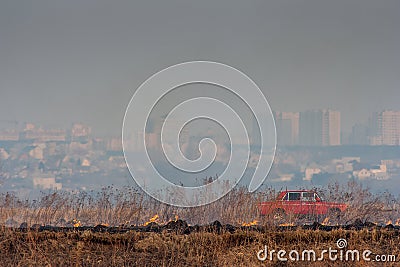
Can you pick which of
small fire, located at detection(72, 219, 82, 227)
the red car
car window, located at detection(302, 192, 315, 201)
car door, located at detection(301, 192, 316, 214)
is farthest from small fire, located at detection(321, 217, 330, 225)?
small fire, located at detection(72, 219, 82, 227)

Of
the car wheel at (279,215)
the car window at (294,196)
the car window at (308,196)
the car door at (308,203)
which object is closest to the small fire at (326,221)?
the car door at (308,203)

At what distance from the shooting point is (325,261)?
12461 millimetres

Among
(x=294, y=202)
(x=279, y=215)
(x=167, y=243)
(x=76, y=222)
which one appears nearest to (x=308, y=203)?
(x=294, y=202)

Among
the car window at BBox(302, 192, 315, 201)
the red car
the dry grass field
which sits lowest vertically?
the dry grass field

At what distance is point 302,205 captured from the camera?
74.8 feet

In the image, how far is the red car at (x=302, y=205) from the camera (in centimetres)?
2050

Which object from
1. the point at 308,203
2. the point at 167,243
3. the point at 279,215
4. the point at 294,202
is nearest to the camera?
the point at 167,243

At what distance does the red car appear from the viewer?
20495 mm

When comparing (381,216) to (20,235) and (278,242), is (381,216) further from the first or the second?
(20,235)

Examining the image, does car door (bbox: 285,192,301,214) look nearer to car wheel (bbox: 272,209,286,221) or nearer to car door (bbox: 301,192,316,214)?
car door (bbox: 301,192,316,214)

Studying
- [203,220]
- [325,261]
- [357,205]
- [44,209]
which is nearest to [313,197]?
[357,205]

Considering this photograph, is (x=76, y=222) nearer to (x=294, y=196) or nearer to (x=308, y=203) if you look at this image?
(x=308, y=203)

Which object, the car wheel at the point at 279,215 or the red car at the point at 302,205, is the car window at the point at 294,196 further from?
the car wheel at the point at 279,215

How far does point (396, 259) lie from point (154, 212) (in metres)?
9.74
